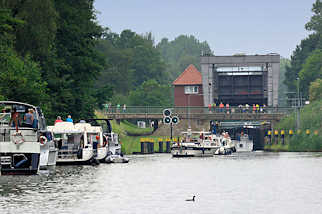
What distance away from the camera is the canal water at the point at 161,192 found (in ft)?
83.6

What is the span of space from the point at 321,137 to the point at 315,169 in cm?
4161

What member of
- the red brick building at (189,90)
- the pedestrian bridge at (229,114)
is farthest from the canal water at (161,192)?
the red brick building at (189,90)

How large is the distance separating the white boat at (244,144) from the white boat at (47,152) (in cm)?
7398

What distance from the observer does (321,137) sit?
3420 inches

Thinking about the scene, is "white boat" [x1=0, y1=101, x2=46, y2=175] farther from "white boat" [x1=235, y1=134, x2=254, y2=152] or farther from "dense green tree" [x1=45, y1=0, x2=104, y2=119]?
"white boat" [x1=235, y1=134, x2=254, y2=152]

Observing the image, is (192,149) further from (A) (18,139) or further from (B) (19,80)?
(A) (18,139)

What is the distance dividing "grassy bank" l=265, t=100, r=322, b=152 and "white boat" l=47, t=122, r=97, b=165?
39.1m

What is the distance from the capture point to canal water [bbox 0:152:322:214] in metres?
25.5

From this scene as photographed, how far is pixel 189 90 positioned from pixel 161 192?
97.1m

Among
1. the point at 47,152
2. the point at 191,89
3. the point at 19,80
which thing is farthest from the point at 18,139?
the point at 191,89

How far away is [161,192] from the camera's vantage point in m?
31.1

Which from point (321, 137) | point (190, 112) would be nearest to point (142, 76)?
point (190, 112)

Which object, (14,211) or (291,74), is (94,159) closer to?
(14,211)

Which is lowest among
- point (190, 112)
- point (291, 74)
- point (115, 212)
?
point (115, 212)
